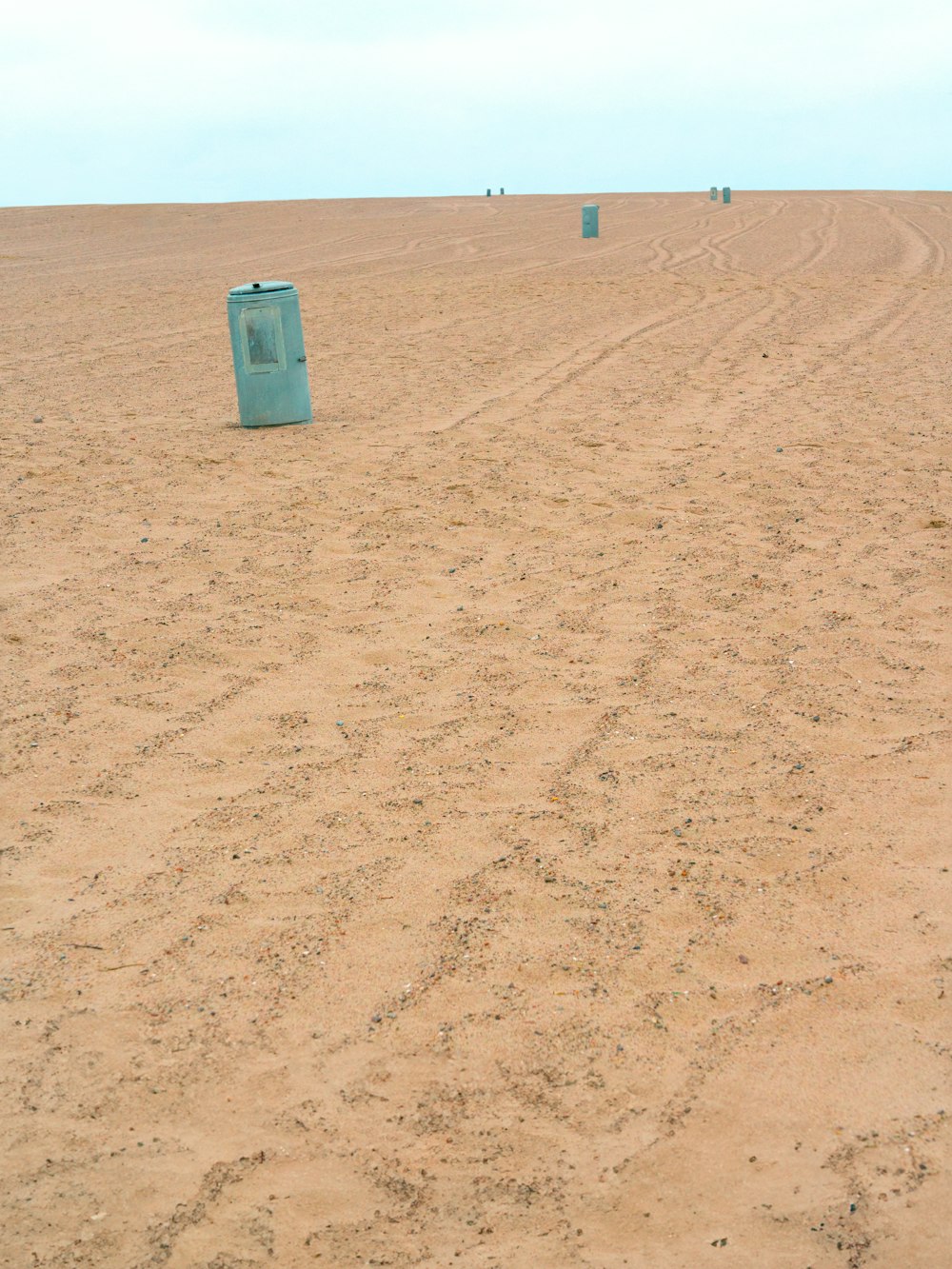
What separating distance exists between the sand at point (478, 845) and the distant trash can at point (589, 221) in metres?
16.8

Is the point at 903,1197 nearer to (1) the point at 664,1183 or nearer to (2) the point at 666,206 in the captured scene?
(1) the point at 664,1183

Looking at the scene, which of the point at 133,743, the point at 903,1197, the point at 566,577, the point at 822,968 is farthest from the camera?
the point at 566,577

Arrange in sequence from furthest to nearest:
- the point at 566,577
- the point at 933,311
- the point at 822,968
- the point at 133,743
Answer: the point at 933,311
the point at 566,577
the point at 133,743
the point at 822,968

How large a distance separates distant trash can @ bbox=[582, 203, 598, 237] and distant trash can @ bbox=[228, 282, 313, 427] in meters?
16.8

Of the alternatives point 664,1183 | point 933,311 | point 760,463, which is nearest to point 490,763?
point 664,1183

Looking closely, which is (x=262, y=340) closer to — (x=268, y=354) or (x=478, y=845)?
(x=268, y=354)

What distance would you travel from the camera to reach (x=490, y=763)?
12.6 feet

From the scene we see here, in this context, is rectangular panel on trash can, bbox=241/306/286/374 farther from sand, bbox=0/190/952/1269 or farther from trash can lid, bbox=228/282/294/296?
sand, bbox=0/190/952/1269

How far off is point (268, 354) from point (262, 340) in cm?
13

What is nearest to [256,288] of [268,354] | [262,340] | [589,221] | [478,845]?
[262,340]

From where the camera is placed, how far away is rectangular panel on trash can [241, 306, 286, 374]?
8.11 m

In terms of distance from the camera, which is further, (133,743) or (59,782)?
(133,743)

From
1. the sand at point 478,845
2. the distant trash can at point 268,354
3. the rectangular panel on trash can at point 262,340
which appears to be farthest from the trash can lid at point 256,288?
the sand at point 478,845

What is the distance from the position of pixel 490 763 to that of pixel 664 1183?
171 cm
